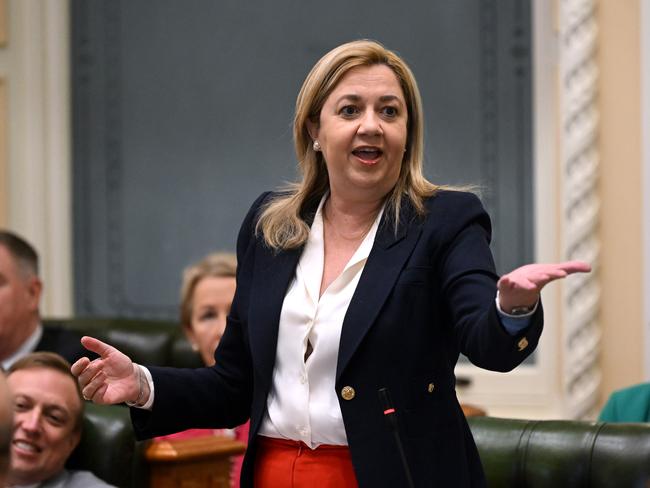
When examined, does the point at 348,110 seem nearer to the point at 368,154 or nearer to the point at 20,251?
the point at 368,154

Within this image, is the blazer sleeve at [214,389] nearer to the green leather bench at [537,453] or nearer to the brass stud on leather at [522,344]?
the brass stud on leather at [522,344]

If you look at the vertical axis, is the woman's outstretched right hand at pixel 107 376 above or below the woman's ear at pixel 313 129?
below

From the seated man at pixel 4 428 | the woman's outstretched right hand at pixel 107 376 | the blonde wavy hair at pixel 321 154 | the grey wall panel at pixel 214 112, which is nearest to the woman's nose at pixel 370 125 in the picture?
the blonde wavy hair at pixel 321 154

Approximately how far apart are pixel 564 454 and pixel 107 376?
1241mm

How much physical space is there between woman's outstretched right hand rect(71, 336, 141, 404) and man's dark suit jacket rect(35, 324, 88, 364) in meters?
2.32

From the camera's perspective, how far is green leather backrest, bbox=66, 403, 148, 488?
3346mm

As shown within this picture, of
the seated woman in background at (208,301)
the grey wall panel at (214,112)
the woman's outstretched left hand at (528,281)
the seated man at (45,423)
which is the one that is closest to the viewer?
the woman's outstretched left hand at (528,281)

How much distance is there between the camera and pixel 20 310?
178 inches

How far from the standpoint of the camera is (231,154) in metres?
5.82

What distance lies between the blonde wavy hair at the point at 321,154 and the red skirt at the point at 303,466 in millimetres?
366

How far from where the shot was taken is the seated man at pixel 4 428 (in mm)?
1151

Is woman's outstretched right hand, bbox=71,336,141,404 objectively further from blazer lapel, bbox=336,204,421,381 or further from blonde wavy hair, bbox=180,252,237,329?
blonde wavy hair, bbox=180,252,237,329

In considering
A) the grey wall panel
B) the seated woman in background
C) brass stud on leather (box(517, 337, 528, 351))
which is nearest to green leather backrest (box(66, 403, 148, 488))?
the seated woman in background

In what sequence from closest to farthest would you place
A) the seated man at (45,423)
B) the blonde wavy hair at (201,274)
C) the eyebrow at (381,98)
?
1. the eyebrow at (381,98)
2. the seated man at (45,423)
3. the blonde wavy hair at (201,274)
